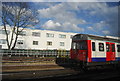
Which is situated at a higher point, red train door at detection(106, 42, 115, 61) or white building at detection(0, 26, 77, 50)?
white building at detection(0, 26, 77, 50)

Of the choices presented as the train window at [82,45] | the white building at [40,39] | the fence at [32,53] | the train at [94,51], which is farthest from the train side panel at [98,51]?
the white building at [40,39]

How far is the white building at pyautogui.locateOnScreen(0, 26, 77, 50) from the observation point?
31.8 metres

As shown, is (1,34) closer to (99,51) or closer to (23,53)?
(23,53)

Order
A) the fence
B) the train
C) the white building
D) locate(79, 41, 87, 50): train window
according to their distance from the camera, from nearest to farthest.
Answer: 1. the train
2. locate(79, 41, 87, 50): train window
3. the fence
4. the white building

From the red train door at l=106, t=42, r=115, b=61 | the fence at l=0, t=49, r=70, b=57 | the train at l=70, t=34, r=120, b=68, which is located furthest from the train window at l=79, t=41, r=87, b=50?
the fence at l=0, t=49, r=70, b=57

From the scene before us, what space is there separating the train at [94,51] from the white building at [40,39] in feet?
77.6

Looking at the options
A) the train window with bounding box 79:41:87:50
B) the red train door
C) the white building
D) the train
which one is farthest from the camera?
the white building

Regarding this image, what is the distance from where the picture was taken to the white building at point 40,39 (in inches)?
1253

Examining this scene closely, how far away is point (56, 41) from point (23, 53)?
1419 cm

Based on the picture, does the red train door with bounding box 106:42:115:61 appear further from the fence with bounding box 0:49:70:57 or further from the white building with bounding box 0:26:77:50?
the white building with bounding box 0:26:77:50

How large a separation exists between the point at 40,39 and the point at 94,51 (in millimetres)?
25935

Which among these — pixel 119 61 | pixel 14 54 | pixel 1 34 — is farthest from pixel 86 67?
pixel 1 34

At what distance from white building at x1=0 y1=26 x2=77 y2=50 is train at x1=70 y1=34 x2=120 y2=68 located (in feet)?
77.6

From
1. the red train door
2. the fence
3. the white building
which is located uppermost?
the white building
